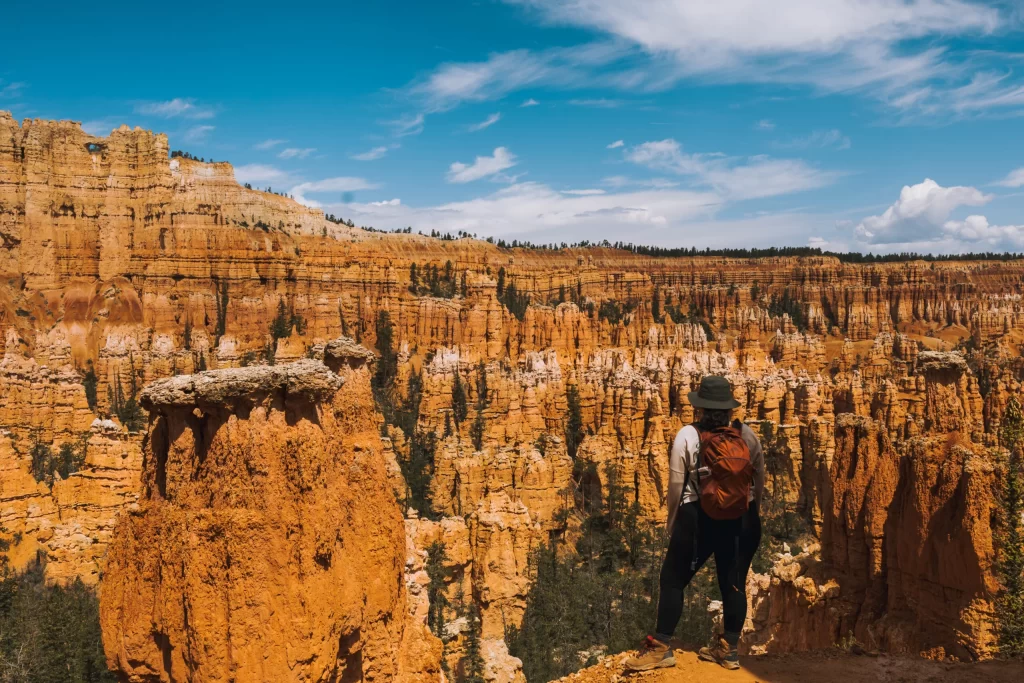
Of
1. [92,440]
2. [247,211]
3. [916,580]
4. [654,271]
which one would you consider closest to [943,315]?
[654,271]

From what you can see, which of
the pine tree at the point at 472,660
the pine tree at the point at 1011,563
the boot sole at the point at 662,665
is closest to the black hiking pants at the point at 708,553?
the boot sole at the point at 662,665

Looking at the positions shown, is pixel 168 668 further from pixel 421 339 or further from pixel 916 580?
pixel 421 339

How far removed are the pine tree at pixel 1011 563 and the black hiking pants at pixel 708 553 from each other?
544 cm

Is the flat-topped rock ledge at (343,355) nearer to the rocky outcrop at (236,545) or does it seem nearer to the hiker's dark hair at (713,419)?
the rocky outcrop at (236,545)

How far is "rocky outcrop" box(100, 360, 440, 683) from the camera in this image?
6.55 m

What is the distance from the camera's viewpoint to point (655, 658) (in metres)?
6.25

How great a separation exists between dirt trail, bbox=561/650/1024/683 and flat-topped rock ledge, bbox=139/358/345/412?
160 inches

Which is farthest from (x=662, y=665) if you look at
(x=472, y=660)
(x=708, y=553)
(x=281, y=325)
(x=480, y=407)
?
(x=281, y=325)

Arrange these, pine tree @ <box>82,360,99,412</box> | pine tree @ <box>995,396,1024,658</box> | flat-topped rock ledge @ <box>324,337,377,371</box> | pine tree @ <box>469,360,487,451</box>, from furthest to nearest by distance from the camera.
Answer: pine tree @ <box>82,360,99,412</box> < pine tree @ <box>469,360,487,451</box> < flat-topped rock ledge @ <box>324,337,377,371</box> < pine tree @ <box>995,396,1024,658</box>

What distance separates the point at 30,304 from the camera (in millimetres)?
52250

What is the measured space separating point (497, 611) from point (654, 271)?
2837 inches

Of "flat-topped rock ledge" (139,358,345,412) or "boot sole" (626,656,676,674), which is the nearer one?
"boot sole" (626,656,676,674)

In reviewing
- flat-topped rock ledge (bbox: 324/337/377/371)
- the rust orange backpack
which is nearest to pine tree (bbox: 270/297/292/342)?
flat-topped rock ledge (bbox: 324/337/377/371)

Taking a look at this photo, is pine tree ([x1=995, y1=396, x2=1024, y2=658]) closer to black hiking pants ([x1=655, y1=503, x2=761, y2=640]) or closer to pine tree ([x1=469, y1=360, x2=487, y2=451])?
black hiking pants ([x1=655, y1=503, x2=761, y2=640])
